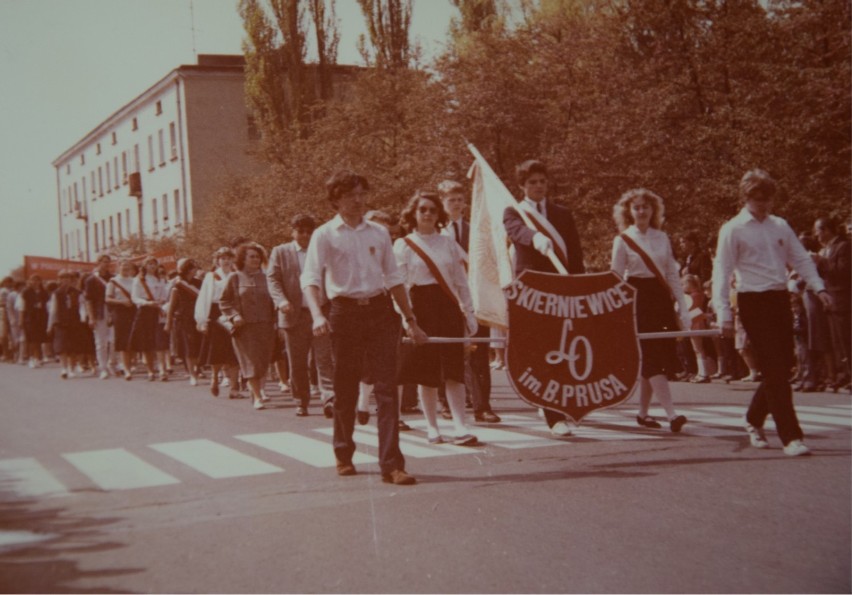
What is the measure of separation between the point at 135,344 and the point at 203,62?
35.8ft

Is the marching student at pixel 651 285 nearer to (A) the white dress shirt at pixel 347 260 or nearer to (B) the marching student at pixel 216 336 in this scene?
(A) the white dress shirt at pixel 347 260

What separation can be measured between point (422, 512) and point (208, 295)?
28.3 feet

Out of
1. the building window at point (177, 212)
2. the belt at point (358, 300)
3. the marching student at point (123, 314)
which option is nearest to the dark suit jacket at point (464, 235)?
the belt at point (358, 300)

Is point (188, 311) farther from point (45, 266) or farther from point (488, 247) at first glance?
point (45, 266)

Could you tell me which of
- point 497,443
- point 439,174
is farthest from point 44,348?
point 497,443

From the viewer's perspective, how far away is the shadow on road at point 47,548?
15.8 ft

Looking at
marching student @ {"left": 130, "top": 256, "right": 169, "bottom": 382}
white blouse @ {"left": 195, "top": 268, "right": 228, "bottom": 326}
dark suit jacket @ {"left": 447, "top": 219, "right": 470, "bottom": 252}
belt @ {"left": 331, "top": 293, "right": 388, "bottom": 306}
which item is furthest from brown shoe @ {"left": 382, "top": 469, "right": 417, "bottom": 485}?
marching student @ {"left": 130, "top": 256, "right": 169, "bottom": 382}

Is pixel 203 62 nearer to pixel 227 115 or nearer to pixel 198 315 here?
pixel 227 115

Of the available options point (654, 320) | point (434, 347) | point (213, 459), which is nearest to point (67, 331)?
point (213, 459)

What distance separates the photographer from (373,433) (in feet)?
30.4

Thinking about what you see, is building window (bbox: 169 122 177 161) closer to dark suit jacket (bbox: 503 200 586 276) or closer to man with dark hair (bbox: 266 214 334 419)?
dark suit jacket (bbox: 503 200 586 276)

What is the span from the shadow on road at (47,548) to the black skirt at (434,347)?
3.00m

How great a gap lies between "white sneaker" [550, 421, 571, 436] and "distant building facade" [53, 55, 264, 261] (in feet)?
10.7

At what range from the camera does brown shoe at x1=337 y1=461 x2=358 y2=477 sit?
7.14 meters
